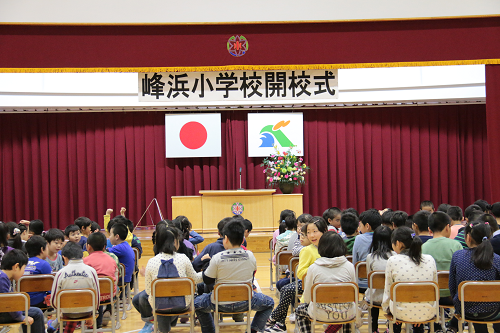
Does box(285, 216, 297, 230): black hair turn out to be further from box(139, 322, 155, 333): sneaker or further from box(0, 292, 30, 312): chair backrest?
box(0, 292, 30, 312): chair backrest

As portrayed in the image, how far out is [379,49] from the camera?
602 centimetres

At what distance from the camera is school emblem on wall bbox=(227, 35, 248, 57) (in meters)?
6.05

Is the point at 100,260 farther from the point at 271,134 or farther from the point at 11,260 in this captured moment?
the point at 271,134

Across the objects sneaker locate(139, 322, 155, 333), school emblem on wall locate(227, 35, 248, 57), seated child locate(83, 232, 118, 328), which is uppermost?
school emblem on wall locate(227, 35, 248, 57)

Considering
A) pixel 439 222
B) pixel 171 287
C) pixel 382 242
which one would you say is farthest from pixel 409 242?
pixel 171 287

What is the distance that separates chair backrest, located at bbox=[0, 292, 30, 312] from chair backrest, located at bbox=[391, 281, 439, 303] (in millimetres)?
2676

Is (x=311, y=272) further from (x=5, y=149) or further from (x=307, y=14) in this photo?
(x=5, y=149)

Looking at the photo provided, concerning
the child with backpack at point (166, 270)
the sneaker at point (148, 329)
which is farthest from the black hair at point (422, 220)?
the sneaker at point (148, 329)

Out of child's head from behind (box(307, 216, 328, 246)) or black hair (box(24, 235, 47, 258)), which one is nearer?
child's head from behind (box(307, 216, 328, 246))

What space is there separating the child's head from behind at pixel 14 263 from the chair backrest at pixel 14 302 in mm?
326

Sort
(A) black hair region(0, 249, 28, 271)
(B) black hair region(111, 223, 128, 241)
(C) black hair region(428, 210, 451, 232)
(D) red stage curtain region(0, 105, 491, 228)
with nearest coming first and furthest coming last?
1. (A) black hair region(0, 249, 28, 271)
2. (C) black hair region(428, 210, 451, 232)
3. (B) black hair region(111, 223, 128, 241)
4. (D) red stage curtain region(0, 105, 491, 228)

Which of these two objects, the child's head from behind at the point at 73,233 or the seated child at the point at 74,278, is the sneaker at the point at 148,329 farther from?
the child's head from behind at the point at 73,233

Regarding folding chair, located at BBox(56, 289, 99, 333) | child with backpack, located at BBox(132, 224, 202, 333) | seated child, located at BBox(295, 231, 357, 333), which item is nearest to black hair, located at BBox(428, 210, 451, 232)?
seated child, located at BBox(295, 231, 357, 333)

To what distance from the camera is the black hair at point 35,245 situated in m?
4.05
